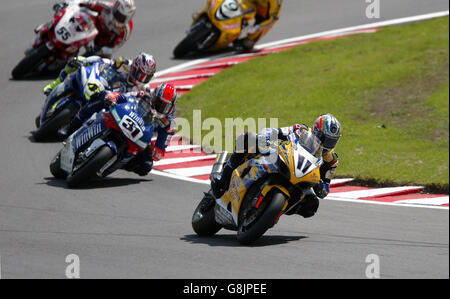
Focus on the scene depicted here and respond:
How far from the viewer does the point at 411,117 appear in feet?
59.1

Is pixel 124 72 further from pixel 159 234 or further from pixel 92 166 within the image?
pixel 159 234

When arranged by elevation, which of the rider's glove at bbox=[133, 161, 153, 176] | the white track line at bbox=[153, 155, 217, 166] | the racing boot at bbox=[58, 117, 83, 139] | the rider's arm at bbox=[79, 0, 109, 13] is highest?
the rider's arm at bbox=[79, 0, 109, 13]

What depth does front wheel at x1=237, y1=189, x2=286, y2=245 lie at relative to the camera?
8.72 m

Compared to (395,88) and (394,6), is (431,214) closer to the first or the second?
(395,88)

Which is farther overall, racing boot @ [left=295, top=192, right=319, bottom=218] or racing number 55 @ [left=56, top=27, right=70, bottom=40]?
racing number 55 @ [left=56, top=27, right=70, bottom=40]

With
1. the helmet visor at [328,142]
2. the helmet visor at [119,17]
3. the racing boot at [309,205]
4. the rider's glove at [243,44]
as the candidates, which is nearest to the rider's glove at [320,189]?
the racing boot at [309,205]

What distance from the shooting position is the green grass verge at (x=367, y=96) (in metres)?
15.2

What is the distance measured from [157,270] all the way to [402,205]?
5579mm

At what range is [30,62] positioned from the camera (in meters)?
18.0

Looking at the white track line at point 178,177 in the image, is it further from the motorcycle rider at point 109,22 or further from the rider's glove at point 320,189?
the motorcycle rider at point 109,22

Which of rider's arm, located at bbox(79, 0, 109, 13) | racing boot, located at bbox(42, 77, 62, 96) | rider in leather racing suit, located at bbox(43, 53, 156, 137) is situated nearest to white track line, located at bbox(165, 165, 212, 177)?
rider in leather racing suit, located at bbox(43, 53, 156, 137)

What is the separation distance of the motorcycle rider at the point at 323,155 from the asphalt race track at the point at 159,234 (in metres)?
0.53

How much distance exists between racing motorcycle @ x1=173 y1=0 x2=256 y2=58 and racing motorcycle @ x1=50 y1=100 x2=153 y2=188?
8017mm

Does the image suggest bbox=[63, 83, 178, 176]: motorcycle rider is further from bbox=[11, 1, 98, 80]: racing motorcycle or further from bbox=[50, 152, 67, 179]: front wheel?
bbox=[11, 1, 98, 80]: racing motorcycle
